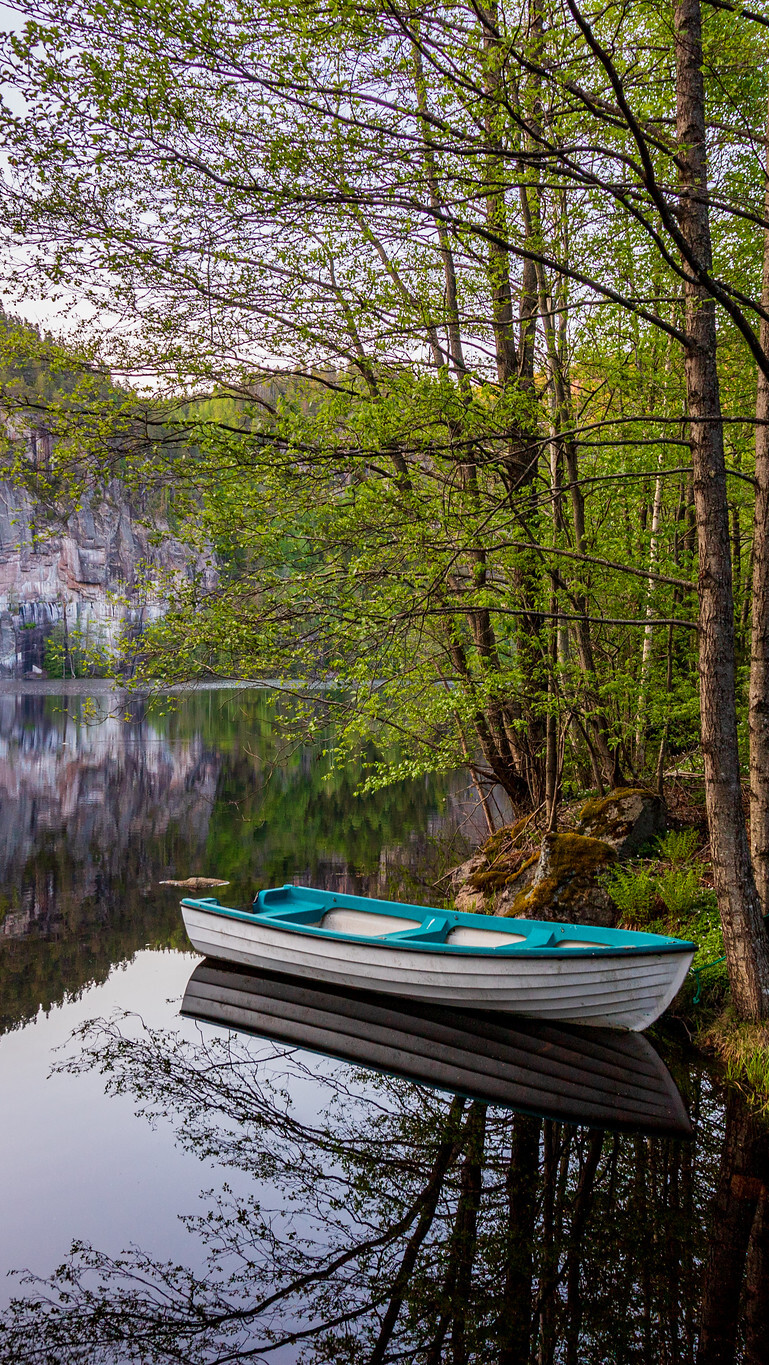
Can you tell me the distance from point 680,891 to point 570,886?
3.72 feet

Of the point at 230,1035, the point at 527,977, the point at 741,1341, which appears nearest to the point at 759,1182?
the point at 741,1341

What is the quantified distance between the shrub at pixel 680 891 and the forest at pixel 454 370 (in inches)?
60.8

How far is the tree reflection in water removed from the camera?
12.3 feet

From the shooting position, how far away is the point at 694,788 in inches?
421

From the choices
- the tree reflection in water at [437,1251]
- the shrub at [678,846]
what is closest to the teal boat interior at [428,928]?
the tree reflection in water at [437,1251]

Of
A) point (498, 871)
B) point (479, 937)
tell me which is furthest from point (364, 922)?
point (498, 871)

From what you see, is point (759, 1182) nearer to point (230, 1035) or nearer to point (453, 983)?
point (453, 983)

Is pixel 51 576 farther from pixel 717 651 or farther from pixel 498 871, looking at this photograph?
pixel 717 651

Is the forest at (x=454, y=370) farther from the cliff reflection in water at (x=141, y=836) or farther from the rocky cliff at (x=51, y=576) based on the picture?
the rocky cliff at (x=51, y=576)

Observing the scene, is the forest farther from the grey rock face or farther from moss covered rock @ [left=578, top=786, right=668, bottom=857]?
the grey rock face

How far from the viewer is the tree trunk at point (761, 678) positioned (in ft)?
19.7

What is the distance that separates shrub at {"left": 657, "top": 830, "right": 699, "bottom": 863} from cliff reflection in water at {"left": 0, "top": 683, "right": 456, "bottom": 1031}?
3770 millimetres

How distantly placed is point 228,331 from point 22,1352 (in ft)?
26.3

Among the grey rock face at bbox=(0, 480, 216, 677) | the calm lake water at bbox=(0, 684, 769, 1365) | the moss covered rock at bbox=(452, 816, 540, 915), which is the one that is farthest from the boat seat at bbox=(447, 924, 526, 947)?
the grey rock face at bbox=(0, 480, 216, 677)
